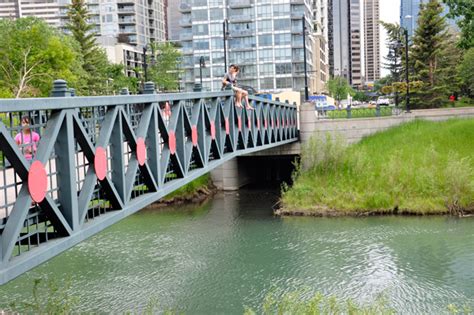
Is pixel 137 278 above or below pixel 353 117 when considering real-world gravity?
below

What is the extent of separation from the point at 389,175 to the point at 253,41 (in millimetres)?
59249

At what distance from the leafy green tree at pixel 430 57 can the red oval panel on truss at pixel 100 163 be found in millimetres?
41774

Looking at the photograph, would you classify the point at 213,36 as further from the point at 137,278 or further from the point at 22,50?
the point at 137,278

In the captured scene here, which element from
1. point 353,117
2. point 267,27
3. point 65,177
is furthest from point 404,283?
point 267,27

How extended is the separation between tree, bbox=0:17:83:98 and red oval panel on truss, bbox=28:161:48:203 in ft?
105

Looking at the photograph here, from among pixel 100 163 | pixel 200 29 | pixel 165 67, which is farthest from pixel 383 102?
pixel 100 163

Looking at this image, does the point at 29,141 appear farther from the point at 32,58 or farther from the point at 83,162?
the point at 32,58

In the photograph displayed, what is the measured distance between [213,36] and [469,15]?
6195 cm

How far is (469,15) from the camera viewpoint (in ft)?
86.7

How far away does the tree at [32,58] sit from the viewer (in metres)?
38.7

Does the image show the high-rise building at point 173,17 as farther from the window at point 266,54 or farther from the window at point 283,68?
the window at point 283,68

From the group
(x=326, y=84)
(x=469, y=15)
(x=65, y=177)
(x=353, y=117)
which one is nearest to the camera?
(x=65, y=177)

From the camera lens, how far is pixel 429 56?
47844 mm

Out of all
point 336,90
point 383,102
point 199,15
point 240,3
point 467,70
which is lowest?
point 383,102
